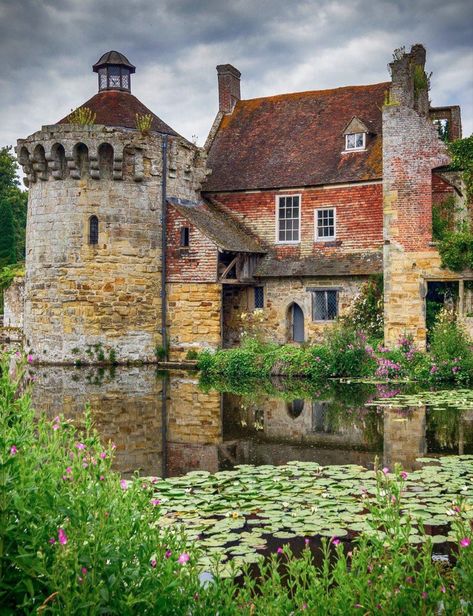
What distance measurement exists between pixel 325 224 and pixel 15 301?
2031 cm

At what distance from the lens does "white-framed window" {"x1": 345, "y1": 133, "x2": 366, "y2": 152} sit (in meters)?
28.4

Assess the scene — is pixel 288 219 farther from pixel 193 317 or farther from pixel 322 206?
pixel 193 317

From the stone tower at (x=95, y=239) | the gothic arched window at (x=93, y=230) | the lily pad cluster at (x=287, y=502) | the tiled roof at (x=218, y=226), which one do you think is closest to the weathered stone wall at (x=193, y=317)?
the stone tower at (x=95, y=239)

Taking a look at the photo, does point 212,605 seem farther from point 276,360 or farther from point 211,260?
point 211,260

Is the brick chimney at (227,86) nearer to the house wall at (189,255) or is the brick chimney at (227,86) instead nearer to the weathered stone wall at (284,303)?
the house wall at (189,255)

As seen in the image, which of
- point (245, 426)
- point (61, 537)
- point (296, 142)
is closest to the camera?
point (61, 537)

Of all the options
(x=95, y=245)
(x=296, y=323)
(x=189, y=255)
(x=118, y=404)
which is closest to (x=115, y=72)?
(x=95, y=245)

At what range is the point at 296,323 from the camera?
28609 mm

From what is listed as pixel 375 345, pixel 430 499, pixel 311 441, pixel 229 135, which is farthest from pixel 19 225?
pixel 430 499

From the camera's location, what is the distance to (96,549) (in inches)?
181

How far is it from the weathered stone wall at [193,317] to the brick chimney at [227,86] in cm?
1019

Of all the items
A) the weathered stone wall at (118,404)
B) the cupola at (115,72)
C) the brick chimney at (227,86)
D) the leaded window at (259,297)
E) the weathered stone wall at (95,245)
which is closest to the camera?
the weathered stone wall at (118,404)

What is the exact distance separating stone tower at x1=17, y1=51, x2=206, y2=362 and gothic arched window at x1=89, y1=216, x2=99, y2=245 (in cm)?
3

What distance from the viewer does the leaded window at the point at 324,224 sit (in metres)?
28.2
